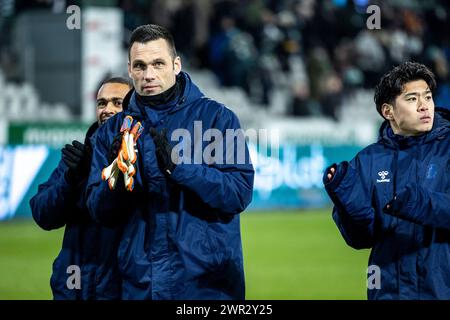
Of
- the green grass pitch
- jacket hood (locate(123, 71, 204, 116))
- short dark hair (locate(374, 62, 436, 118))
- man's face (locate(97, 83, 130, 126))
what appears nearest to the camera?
jacket hood (locate(123, 71, 204, 116))

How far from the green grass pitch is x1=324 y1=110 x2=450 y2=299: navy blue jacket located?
16.0 ft

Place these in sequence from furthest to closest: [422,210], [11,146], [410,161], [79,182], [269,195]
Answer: [269,195], [11,146], [79,182], [410,161], [422,210]

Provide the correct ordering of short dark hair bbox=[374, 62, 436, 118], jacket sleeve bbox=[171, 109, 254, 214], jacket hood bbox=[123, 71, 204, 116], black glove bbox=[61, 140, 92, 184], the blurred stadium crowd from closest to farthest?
jacket sleeve bbox=[171, 109, 254, 214] → jacket hood bbox=[123, 71, 204, 116] → short dark hair bbox=[374, 62, 436, 118] → black glove bbox=[61, 140, 92, 184] → the blurred stadium crowd

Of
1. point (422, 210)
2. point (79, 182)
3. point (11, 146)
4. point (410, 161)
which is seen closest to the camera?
point (422, 210)

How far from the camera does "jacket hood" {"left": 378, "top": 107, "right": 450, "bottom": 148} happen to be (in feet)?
15.3

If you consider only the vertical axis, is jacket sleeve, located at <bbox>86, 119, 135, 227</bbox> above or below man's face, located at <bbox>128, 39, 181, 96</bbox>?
below

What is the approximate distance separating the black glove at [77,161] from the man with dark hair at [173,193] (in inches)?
14.7

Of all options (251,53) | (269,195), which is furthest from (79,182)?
(251,53)

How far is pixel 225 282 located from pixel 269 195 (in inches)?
532

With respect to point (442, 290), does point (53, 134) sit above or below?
above

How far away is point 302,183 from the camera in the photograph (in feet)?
59.7

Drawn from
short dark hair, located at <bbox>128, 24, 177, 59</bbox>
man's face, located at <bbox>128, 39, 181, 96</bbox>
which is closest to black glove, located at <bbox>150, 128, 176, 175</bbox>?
man's face, located at <bbox>128, 39, 181, 96</bbox>

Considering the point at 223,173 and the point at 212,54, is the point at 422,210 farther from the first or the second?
the point at 212,54

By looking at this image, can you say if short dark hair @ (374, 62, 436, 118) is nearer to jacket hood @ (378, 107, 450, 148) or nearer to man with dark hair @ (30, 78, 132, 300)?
jacket hood @ (378, 107, 450, 148)
